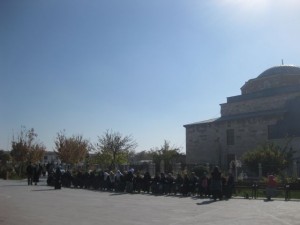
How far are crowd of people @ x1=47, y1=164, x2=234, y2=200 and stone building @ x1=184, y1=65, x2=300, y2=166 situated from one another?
17064mm

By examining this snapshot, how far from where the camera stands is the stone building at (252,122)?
39938 mm

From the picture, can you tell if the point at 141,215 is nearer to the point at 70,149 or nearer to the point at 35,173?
the point at 35,173

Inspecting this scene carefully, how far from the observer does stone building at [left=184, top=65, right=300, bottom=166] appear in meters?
39.9

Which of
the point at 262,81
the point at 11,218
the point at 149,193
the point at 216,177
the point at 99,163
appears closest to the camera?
the point at 11,218

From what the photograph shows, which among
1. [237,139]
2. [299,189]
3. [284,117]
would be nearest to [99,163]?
[237,139]

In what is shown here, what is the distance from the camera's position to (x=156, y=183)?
76.1 feet

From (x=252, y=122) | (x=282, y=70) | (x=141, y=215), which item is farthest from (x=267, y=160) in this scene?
(x=282, y=70)

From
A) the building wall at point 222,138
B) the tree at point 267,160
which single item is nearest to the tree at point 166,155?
the building wall at point 222,138

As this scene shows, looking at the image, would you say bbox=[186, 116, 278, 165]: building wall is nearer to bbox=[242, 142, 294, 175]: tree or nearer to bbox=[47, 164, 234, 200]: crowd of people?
bbox=[242, 142, 294, 175]: tree

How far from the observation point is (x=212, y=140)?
152 feet

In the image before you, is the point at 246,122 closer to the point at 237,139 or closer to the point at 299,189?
the point at 237,139

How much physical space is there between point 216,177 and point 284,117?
2258 centimetres

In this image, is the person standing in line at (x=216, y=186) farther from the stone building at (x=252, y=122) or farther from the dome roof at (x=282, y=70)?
the dome roof at (x=282, y=70)

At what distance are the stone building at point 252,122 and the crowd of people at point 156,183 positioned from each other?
1706 centimetres
